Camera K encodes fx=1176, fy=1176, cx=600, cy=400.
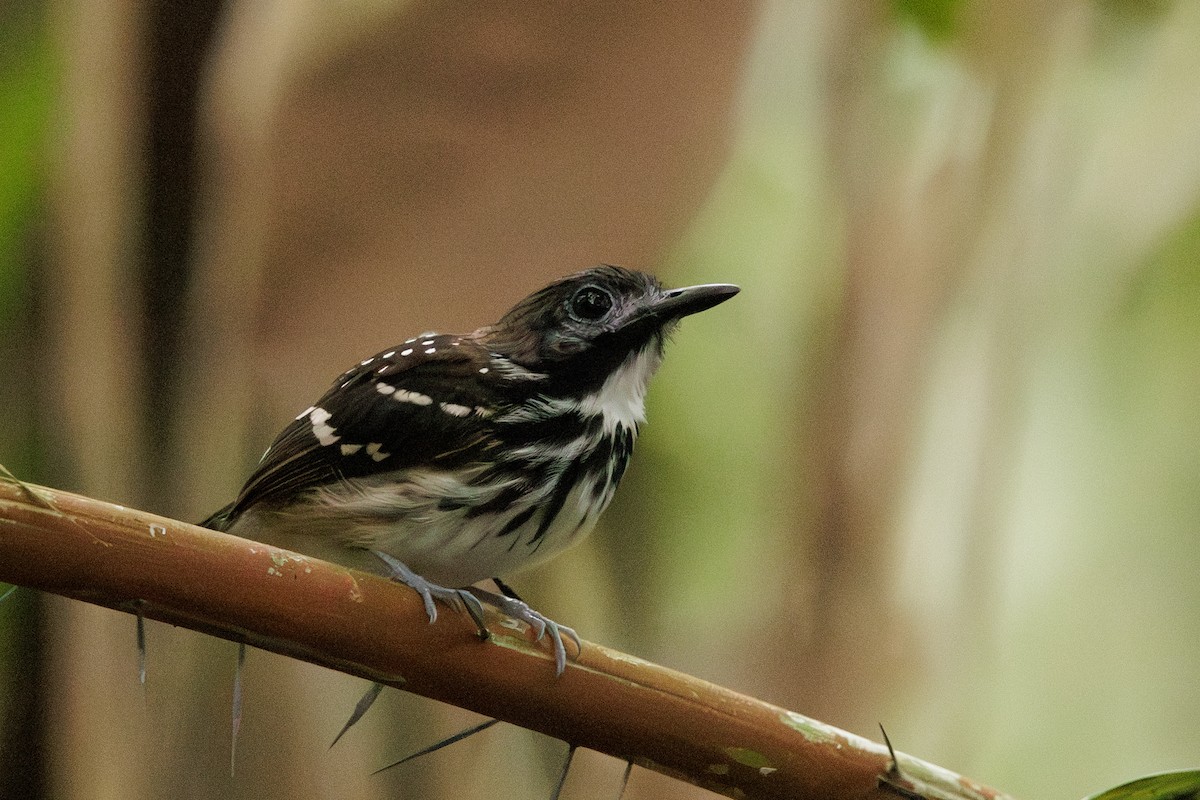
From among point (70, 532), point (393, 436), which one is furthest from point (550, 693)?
point (393, 436)

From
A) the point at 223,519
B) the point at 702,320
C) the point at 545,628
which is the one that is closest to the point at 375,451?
the point at 223,519

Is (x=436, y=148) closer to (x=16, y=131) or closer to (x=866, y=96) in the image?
(x=16, y=131)

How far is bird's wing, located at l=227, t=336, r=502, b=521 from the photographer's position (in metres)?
1.17

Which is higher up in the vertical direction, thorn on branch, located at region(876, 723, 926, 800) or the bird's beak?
the bird's beak

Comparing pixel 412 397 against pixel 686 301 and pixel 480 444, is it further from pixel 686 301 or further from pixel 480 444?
pixel 686 301

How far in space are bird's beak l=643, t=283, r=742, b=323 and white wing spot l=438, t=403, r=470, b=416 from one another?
222 mm

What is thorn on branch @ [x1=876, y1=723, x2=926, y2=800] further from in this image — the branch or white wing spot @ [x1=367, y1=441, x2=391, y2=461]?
white wing spot @ [x1=367, y1=441, x2=391, y2=461]

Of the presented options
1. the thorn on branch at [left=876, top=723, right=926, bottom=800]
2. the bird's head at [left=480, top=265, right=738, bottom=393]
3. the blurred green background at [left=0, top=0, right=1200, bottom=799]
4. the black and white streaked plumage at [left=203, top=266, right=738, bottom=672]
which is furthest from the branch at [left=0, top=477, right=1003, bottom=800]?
the blurred green background at [left=0, top=0, right=1200, bottom=799]

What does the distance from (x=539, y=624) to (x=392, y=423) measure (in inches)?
12.5

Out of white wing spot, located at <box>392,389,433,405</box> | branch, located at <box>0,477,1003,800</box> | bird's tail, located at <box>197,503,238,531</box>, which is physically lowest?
bird's tail, located at <box>197,503,238,531</box>

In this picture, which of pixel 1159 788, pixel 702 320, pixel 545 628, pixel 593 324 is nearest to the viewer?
pixel 1159 788

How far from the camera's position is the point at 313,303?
181 centimetres

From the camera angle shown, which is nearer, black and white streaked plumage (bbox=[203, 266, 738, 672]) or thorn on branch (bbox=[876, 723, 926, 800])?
thorn on branch (bbox=[876, 723, 926, 800])

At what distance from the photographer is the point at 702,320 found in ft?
7.09
